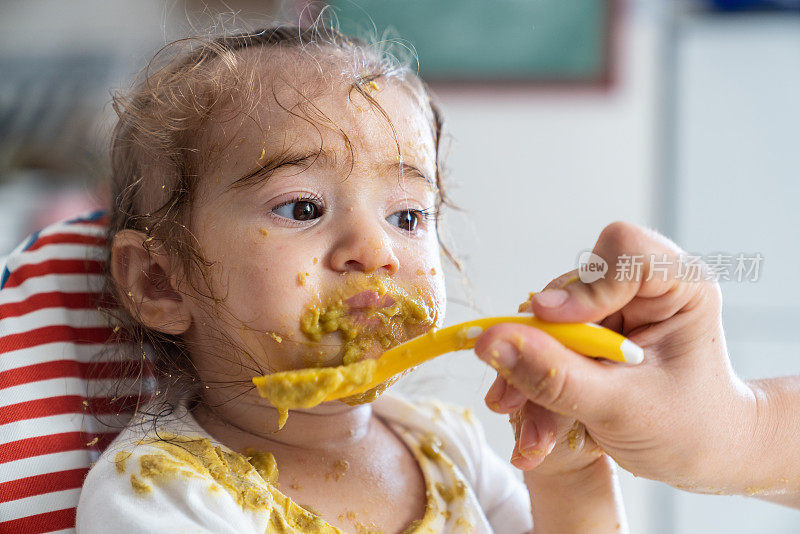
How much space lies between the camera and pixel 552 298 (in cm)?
55

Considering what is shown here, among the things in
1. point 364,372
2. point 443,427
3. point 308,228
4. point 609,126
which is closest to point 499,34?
point 609,126

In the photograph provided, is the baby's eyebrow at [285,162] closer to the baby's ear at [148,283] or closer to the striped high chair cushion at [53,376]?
the baby's ear at [148,283]

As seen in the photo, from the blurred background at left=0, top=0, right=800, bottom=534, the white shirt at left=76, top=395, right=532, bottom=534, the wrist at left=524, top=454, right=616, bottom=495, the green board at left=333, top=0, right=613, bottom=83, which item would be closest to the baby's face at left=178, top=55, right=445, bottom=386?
the white shirt at left=76, top=395, right=532, bottom=534

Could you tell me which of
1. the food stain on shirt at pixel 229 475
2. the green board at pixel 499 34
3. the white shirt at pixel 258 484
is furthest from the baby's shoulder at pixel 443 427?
the green board at pixel 499 34

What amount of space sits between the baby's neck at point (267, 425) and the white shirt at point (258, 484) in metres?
0.03

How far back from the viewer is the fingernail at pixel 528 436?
2.20 ft

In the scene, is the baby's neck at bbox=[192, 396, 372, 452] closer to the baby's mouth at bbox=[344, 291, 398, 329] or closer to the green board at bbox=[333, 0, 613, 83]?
the baby's mouth at bbox=[344, 291, 398, 329]

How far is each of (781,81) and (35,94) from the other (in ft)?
6.04

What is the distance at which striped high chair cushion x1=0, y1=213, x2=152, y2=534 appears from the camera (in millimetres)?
696

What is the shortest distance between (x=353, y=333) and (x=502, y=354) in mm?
169

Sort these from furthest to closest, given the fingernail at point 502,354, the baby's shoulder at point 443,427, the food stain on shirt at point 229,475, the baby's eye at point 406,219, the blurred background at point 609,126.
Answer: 1. the blurred background at point 609,126
2. the baby's shoulder at point 443,427
3. the baby's eye at point 406,219
4. the food stain on shirt at point 229,475
5. the fingernail at point 502,354

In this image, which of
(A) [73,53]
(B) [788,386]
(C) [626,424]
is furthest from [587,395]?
(A) [73,53]

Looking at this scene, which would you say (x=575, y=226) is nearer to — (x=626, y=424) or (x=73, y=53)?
(x=73, y=53)

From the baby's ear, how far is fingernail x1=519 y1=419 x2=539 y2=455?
35 centimetres
